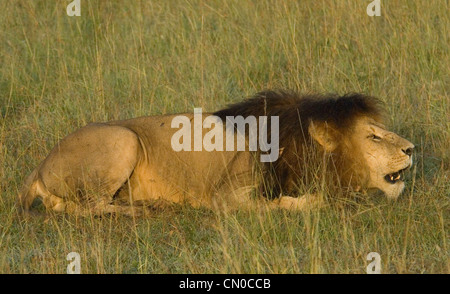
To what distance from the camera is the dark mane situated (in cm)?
564

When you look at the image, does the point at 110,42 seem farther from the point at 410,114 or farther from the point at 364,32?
the point at 410,114

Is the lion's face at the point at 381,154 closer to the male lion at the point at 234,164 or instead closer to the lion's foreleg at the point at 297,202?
the male lion at the point at 234,164

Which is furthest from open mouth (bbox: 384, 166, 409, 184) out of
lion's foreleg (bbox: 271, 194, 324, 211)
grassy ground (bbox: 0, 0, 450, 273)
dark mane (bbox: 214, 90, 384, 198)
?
lion's foreleg (bbox: 271, 194, 324, 211)

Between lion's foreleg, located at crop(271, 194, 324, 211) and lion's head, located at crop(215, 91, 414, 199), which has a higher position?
lion's head, located at crop(215, 91, 414, 199)

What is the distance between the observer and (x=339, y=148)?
18.6ft

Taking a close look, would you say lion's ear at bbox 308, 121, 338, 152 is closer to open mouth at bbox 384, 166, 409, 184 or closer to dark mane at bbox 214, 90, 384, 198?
dark mane at bbox 214, 90, 384, 198

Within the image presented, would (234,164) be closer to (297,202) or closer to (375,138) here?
(297,202)

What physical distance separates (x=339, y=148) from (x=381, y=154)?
11.2 inches

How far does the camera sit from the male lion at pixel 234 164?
5.59 metres

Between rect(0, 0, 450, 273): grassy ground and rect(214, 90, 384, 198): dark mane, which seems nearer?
rect(0, 0, 450, 273): grassy ground

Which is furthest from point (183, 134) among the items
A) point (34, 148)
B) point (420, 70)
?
point (420, 70)

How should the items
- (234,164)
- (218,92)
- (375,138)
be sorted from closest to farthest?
(375,138)
(234,164)
(218,92)

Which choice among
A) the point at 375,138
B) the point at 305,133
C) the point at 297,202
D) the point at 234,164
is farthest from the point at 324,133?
the point at 234,164

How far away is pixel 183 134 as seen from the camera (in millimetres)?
5980
